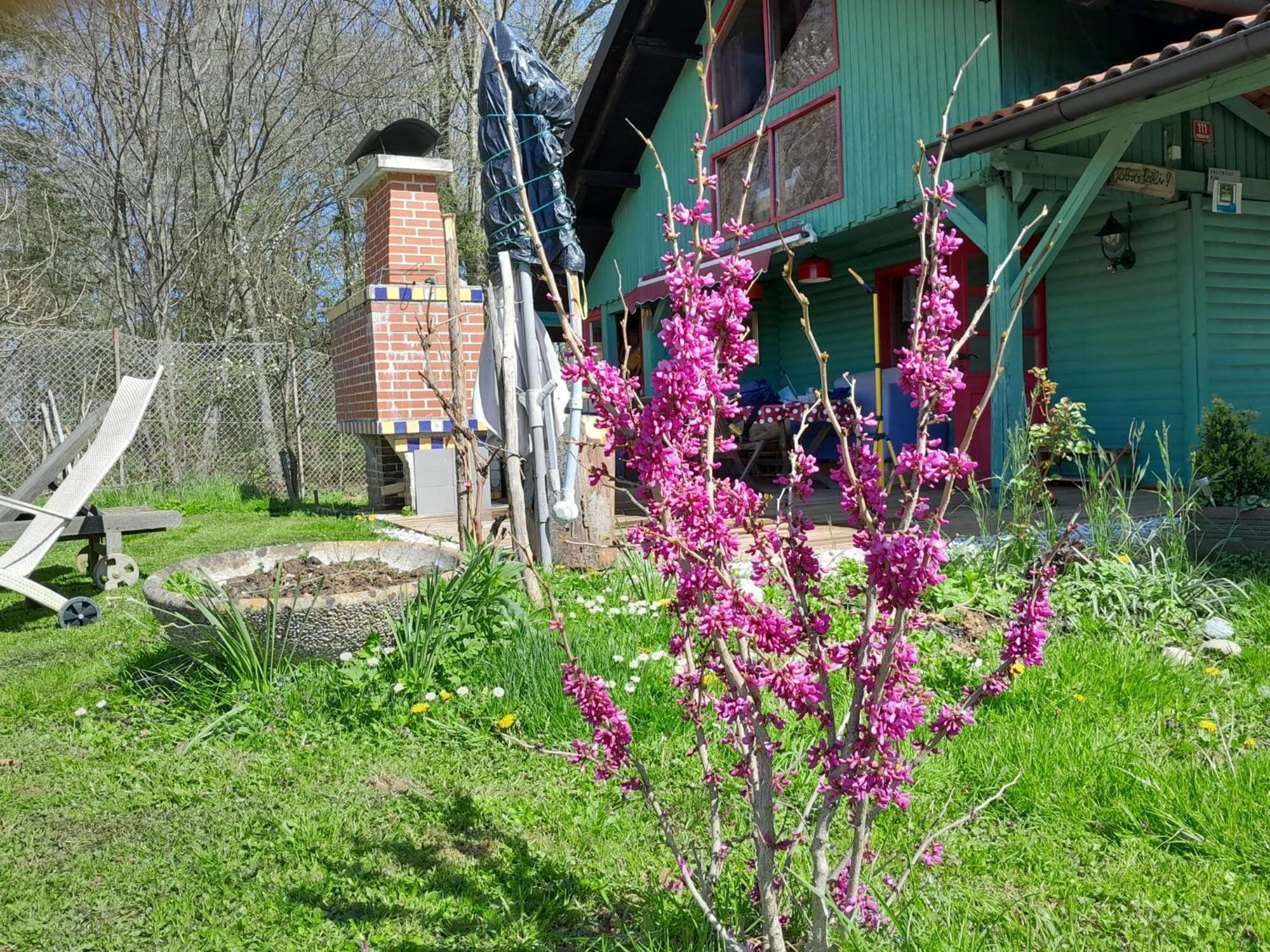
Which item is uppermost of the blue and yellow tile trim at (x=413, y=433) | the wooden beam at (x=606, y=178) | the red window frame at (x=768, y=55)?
the red window frame at (x=768, y=55)

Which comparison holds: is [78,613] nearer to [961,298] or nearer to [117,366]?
[117,366]

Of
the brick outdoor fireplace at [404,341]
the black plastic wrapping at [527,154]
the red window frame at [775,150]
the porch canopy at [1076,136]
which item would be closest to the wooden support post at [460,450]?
the black plastic wrapping at [527,154]

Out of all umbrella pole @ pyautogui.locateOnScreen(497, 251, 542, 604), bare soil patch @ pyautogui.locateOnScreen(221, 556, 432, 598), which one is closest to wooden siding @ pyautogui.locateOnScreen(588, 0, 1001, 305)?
umbrella pole @ pyautogui.locateOnScreen(497, 251, 542, 604)

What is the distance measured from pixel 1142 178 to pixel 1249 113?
Result: 1.48m

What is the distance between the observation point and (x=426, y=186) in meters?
8.98

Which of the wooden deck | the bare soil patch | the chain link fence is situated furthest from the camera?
the chain link fence

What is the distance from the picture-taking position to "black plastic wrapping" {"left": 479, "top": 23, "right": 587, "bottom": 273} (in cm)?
462

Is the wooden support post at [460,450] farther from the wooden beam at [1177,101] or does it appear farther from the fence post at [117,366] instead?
the fence post at [117,366]

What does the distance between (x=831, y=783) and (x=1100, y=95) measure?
208 inches

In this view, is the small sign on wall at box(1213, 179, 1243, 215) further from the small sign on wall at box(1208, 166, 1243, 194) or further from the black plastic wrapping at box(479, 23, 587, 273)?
the black plastic wrapping at box(479, 23, 587, 273)

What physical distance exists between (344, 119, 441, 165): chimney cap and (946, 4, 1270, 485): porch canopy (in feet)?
15.8

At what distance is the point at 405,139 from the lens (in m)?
9.14

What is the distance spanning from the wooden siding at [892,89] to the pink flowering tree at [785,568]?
626cm

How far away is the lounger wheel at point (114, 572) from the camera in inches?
229
